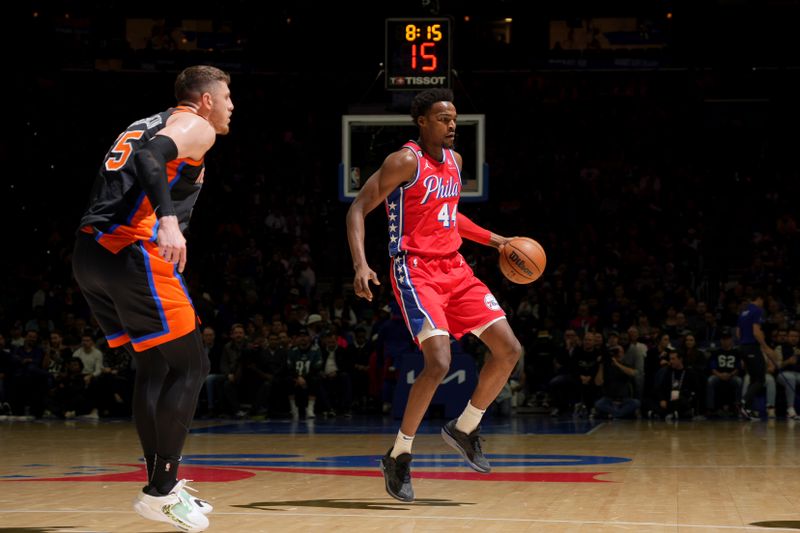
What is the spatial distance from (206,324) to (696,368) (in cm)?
689

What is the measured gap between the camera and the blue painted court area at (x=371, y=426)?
12031mm

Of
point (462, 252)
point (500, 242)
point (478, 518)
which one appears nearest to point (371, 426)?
point (462, 252)

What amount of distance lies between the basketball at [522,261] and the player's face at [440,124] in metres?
0.76

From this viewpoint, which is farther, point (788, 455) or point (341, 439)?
point (341, 439)

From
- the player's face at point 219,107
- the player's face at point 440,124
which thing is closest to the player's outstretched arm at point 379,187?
the player's face at point 440,124

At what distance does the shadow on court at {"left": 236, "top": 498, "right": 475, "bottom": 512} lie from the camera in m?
5.39

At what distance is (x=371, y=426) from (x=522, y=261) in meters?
6.86

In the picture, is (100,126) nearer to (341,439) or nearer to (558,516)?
(341,439)

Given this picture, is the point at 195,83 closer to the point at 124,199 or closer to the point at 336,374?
the point at 124,199

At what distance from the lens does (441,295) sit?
607cm

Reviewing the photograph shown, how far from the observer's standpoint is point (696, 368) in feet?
47.9

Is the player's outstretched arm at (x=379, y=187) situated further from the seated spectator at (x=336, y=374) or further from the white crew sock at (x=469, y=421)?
the seated spectator at (x=336, y=374)

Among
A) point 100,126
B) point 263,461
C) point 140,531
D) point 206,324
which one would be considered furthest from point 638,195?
point 140,531

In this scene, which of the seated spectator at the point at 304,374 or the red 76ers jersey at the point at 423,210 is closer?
the red 76ers jersey at the point at 423,210
